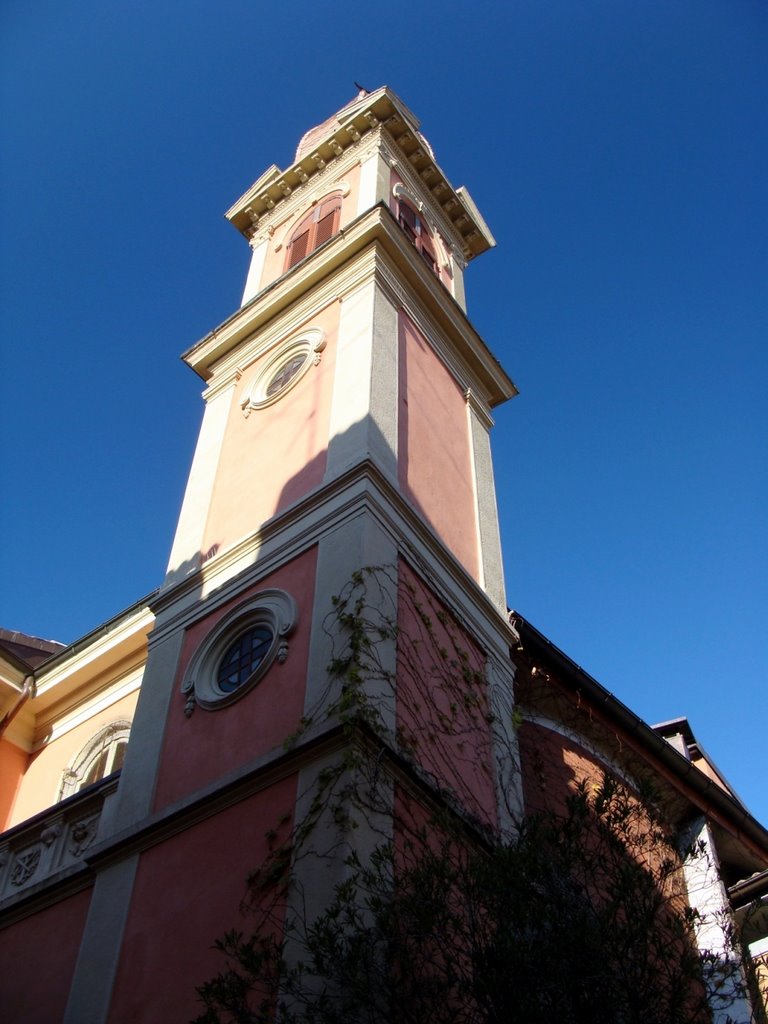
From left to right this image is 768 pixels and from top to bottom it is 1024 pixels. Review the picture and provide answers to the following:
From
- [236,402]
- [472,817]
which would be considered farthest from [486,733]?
[236,402]

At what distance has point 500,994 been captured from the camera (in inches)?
222

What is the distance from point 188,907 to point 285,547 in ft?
12.7

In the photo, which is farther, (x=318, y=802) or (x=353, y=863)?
(x=318, y=802)

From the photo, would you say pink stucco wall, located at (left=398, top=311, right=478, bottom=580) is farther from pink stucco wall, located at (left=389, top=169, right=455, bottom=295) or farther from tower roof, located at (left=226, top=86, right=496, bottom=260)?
tower roof, located at (left=226, top=86, right=496, bottom=260)

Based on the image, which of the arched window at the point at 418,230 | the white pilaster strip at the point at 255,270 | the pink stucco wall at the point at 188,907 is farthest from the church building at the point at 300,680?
the arched window at the point at 418,230

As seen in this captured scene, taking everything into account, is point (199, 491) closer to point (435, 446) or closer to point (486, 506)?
point (435, 446)

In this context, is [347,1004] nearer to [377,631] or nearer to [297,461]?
[377,631]

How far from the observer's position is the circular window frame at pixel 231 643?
983 cm

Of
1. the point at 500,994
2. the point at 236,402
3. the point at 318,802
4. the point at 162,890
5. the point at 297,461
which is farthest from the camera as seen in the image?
the point at 236,402

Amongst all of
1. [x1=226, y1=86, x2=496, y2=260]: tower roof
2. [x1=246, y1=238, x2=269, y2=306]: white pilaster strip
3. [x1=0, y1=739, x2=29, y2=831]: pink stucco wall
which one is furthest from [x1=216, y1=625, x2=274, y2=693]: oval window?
[x1=226, y1=86, x2=496, y2=260]: tower roof

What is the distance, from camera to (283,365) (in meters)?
14.9

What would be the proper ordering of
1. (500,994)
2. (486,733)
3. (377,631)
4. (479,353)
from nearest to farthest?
1. (500,994)
2. (377,631)
3. (486,733)
4. (479,353)

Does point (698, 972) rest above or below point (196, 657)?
below

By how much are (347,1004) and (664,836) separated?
2302 millimetres
